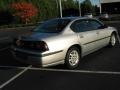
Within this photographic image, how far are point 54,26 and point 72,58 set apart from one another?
1.22m

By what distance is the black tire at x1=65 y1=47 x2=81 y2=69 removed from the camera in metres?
7.73

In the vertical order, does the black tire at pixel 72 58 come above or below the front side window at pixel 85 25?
below

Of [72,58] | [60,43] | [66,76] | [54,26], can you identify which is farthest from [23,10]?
[66,76]

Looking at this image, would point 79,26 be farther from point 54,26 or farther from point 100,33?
point 100,33

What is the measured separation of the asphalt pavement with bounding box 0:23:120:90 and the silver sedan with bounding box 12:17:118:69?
0.35m

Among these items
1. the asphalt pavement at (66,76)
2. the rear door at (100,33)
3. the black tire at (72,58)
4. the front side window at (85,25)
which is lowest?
the asphalt pavement at (66,76)

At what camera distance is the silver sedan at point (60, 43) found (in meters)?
7.28

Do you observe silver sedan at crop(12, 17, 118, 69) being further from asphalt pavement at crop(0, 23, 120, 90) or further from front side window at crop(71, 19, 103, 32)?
asphalt pavement at crop(0, 23, 120, 90)

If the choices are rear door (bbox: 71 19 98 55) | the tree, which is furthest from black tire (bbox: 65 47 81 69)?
the tree

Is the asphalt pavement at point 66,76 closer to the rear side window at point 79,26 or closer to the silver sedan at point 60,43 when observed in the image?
the silver sedan at point 60,43

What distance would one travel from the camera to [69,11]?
6762 centimetres

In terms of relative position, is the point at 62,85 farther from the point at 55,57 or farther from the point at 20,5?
the point at 20,5

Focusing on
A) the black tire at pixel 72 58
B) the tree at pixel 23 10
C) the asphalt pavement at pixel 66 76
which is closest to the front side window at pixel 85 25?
A: the black tire at pixel 72 58

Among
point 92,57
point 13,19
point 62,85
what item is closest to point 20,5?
point 13,19
